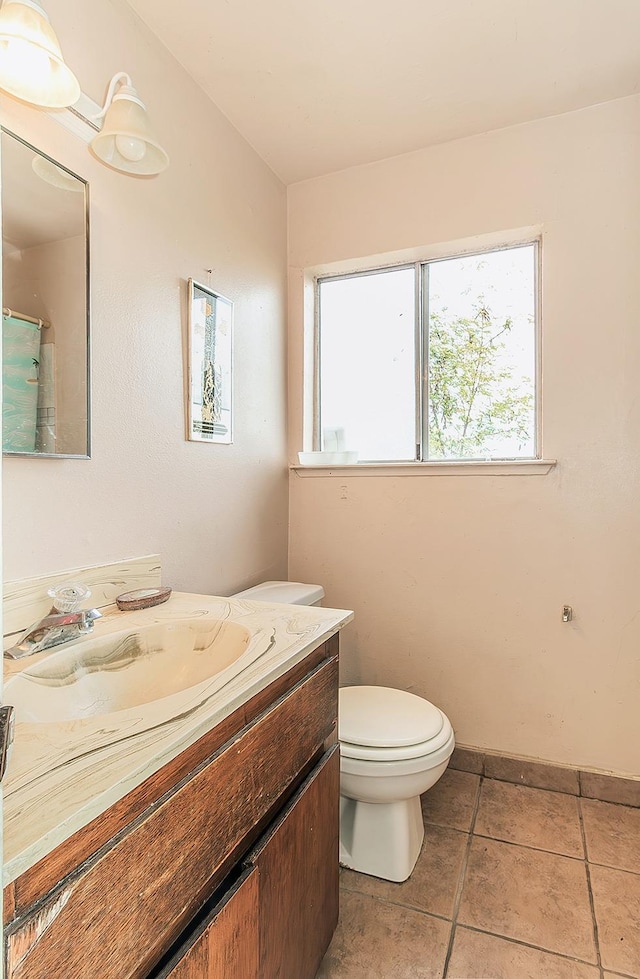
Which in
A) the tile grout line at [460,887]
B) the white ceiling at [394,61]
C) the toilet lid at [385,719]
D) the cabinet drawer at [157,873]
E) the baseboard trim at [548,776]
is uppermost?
the white ceiling at [394,61]

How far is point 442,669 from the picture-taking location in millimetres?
1994

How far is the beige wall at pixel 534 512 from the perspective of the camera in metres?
1.75

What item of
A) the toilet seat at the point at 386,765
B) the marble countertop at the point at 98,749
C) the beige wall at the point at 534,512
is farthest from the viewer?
the beige wall at the point at 534,512

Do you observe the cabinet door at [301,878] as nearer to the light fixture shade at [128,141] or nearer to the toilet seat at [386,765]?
the toilet seat at [386,765]

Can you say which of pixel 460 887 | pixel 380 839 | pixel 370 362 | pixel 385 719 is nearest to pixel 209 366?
pixel 370 362

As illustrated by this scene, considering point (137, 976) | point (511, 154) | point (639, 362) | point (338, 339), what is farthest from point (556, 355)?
point (137, 976)

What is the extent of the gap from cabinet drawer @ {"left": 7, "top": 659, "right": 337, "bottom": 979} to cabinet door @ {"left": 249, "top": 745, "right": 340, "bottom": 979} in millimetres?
73

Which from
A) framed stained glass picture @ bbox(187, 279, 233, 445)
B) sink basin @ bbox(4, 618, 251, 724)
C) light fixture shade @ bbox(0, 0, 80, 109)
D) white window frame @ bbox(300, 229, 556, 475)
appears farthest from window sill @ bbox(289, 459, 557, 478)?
light fixture shade @ bbox(0, 0, 80, 109)

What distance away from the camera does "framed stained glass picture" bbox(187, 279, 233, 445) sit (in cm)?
159

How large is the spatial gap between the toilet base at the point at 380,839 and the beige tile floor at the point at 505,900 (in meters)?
0.03

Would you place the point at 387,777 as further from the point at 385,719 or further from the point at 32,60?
the point at 32,60

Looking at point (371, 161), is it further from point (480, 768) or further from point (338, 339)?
point (480, 768)

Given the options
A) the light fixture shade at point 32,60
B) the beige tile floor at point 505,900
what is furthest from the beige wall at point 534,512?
the light fixture shade at point 32,60

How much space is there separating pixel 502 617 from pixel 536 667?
0.21 metres
